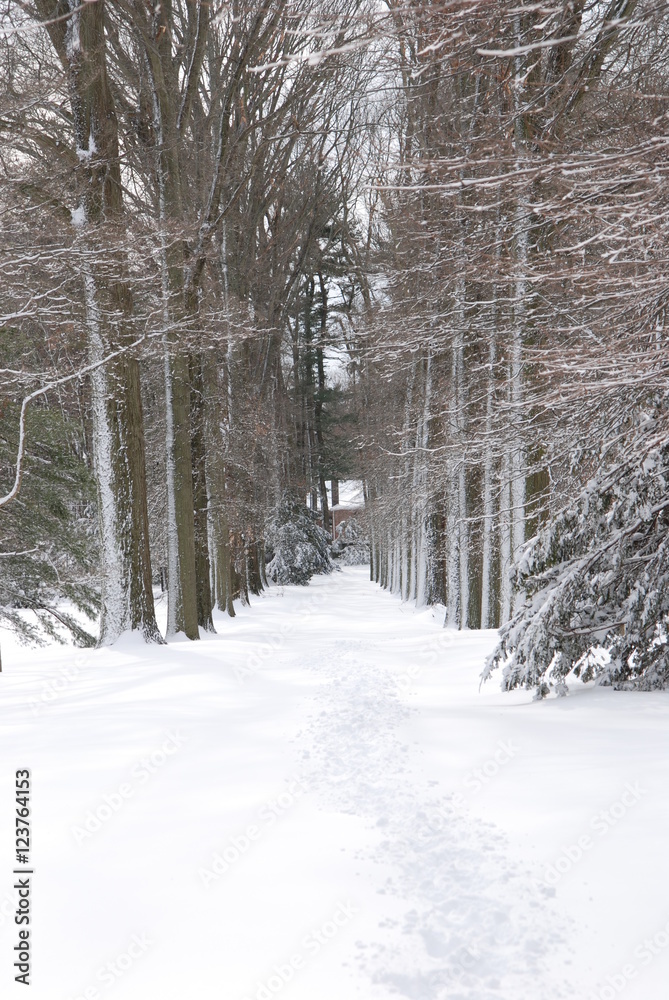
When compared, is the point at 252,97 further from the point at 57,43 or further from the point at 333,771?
the point at 333,771

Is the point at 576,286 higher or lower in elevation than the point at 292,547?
higher

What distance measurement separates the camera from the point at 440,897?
306 centimetres

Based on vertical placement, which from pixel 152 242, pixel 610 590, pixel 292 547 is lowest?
pixel 292 547

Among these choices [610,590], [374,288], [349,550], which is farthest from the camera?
[349,550]

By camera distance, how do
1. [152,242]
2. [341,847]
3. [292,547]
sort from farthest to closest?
[292,547], [152,242], [341,847]

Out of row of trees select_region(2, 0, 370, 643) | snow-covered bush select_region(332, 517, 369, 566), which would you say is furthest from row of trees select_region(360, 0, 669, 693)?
snow-covered bush select_region(332, 517, 369, 566)

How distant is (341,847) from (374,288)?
1565cm

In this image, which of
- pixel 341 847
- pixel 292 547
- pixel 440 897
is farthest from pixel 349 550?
pixel 440 897

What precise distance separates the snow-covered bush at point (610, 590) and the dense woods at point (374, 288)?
2 centimetres

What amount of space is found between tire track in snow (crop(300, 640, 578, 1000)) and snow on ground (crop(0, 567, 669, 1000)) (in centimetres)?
1

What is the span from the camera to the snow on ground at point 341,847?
2559mm

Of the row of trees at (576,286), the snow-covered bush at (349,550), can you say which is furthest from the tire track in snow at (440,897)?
the snow-covered bush at (349,550)

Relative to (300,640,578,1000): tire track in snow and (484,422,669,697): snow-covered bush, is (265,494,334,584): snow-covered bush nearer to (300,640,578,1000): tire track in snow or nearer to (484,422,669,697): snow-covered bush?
(484,422,669,697): snow-covered bush

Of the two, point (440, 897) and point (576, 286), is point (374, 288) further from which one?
point (440, 897)
